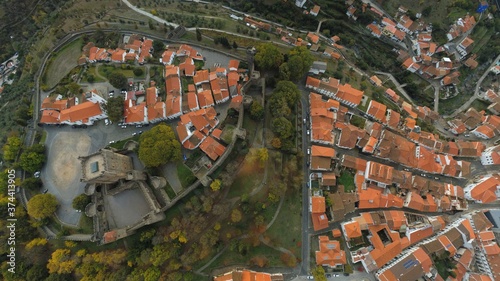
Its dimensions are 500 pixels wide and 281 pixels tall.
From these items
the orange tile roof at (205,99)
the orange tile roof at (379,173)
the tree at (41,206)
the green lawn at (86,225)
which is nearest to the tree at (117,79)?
the orange tile roof at (205,99)

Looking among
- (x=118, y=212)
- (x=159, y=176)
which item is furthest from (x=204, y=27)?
(x=118, y=212)

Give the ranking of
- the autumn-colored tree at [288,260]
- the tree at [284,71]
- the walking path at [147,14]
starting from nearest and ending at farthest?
the autumn-colored tree at [288,260], the tree at [284,71], the walking path at [147,14]

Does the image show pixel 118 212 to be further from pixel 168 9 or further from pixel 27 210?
pixel 168 9

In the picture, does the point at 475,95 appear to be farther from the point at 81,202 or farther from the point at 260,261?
the point at 81,202

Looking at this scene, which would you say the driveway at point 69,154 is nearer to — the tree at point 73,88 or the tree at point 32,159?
the tree at point 32,159

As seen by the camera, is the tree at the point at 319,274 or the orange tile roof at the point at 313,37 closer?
the tree at the point at 319,274

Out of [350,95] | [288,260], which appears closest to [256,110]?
[350,95]

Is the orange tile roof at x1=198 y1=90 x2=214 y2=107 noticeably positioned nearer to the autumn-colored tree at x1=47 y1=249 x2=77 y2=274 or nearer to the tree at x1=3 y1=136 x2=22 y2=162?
the autumn-colored tree at x1=47 y1=249 x2=77 y2=274
